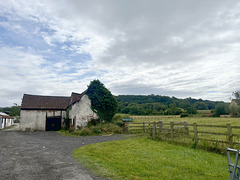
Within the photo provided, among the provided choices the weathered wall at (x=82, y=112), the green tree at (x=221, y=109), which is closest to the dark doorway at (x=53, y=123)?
the weathered wall at (x=82, y=112)

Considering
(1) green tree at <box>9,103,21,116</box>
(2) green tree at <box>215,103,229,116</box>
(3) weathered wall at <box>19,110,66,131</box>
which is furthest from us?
(1) green tree at <box>9,103,21,116</box>

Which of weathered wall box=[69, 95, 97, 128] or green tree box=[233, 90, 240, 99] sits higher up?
green tree box=[233, 90, 240, 99]

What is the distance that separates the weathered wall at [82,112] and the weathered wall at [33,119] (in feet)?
21.1

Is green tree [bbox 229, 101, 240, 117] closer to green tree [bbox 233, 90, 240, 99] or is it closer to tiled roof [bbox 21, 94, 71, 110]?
green tree [bbox 233, 90, 240, 99]

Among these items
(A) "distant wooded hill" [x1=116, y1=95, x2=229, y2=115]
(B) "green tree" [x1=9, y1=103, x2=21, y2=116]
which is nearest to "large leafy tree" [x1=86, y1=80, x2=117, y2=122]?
(A) "distant wooded hill" [x1=116, y1=95, x2=229, y2=115]

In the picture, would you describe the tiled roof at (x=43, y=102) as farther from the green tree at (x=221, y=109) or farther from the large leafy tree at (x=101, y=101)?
the green tree at (x=221, y=109)

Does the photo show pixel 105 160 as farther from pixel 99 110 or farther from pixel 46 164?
pixel 99 110

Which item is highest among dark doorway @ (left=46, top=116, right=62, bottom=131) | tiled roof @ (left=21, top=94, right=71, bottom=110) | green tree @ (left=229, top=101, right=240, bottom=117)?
tiled roof @ (left=21, top=94, right=71, bottom=110)

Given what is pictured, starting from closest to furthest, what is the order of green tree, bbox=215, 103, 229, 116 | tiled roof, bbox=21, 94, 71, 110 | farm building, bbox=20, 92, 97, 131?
farm building, bbox=20, 92, 97, 131
tiled roof, bbox=21, 94, 71, 110
green tree, bbox=215, 103, 229, 116

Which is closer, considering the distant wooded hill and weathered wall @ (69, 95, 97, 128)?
weathered wall @ (69, 95, 97, 128)

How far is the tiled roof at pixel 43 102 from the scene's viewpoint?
93.8 feet

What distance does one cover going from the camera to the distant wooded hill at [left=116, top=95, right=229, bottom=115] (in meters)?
76.7

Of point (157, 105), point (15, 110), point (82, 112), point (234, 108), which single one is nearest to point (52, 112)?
point (82, 112)

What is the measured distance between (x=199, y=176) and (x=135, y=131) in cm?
1603
